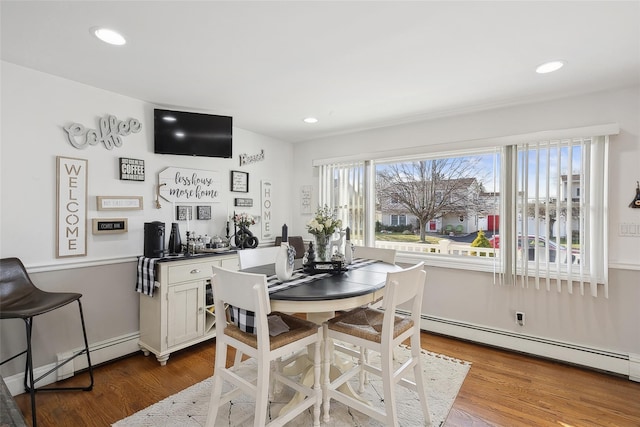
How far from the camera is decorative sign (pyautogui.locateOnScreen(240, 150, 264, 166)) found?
386cm

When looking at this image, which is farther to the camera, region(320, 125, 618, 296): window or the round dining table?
region(320, 125, 618, 296): window

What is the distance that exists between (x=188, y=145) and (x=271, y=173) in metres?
1.36

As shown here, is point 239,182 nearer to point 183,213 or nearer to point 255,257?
point 183,213

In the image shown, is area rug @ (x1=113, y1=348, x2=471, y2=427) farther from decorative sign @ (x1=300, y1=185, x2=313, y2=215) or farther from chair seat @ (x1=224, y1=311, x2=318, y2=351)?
decorative sign @ (x1=300, y1=185, x2=313, y2=215)

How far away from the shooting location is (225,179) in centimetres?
365

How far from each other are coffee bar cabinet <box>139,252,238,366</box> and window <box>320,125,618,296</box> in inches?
77.8

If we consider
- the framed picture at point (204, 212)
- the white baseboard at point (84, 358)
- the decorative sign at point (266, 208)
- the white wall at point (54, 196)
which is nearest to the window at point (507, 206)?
the decorative sign at point (266, 208)

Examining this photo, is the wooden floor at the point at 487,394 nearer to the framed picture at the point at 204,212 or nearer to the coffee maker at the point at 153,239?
the coffee maker at the point at 153,239

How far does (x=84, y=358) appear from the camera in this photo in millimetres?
2529

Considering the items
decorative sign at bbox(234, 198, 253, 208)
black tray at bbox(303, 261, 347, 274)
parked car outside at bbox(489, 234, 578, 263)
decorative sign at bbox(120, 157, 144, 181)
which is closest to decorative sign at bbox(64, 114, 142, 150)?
decorative sign at bbox(120, 157, 144, 181)

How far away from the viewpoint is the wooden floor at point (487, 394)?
1.97 m

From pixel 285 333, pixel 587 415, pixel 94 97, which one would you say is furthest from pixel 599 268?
pixel 94 97

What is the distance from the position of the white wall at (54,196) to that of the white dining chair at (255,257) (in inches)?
43.7

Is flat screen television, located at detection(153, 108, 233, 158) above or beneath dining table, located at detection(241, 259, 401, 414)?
above
